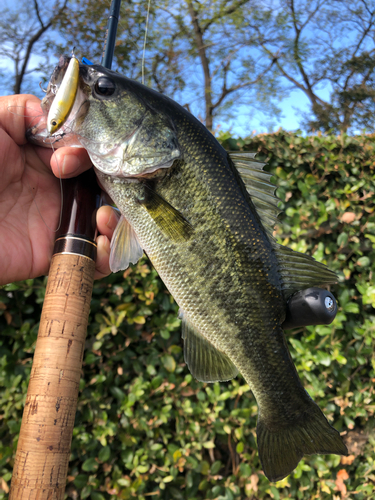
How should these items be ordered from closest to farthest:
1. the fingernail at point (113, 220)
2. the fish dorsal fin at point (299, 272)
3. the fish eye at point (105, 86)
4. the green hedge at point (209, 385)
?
the fish eye at point (105, 86), the fish dorsal fin at point (299, 272), the fingernail at point (113, 220), the green hedge at point (209, 385)

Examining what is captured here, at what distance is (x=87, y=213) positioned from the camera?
4.01ft

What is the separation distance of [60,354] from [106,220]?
526mm

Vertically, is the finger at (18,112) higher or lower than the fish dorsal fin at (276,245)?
higher

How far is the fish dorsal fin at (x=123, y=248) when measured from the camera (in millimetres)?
1184

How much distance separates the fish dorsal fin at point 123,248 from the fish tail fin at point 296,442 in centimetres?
83

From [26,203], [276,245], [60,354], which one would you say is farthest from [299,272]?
[26,203]

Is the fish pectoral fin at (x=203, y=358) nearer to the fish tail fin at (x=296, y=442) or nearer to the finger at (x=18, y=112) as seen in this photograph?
the fish tail fin at (x=296, y=442)

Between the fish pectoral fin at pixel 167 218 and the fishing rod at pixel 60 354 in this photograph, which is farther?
the fish pectoral fin at pixel 167 218

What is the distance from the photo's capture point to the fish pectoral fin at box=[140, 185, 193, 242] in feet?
3.69

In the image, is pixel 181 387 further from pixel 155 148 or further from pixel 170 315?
pixel 155 148

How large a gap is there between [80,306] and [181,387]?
5.36ft

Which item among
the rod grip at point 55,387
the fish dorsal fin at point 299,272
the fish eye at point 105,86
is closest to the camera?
the rod grip at point 55,387

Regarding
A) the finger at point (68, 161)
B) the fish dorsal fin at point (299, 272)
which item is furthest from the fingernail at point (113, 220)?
the fish dorsal fin at point (299, 272)

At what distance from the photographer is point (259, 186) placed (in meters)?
1.27
